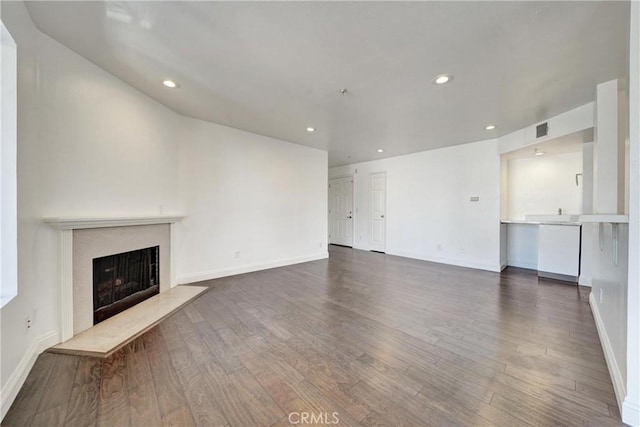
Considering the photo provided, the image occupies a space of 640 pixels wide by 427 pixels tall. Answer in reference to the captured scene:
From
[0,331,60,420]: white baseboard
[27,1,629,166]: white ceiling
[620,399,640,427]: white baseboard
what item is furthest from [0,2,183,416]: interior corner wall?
[620,399,640,427]: white baseboard

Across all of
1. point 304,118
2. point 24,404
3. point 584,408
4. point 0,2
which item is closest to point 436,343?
point 584,408

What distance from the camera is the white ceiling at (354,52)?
1.63 metres

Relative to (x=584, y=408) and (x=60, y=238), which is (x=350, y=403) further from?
(x=60, y=238)

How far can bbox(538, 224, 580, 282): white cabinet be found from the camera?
3.81m

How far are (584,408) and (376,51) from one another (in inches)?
111

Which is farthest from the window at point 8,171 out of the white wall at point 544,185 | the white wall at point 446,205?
the white wall at point 544,185

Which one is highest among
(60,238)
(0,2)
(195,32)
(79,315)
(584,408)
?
(195,32)

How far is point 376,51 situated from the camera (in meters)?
2.03

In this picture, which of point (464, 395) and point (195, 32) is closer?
point (464, 395)

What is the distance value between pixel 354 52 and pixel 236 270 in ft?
11.9

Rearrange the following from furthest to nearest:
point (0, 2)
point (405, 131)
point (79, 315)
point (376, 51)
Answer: point (405, 131)
point (79, 315)
point (376, 51)
point (0, 2)

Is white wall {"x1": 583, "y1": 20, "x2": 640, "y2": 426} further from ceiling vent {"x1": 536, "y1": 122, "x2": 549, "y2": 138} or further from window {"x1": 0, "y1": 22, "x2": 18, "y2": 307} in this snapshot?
window {"x1": 0, "y1": 22, "x2": 18, "y2": 307}

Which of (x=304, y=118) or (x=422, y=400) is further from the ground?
(x=304, y=118)

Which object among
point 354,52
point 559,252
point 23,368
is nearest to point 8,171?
point 23,368
